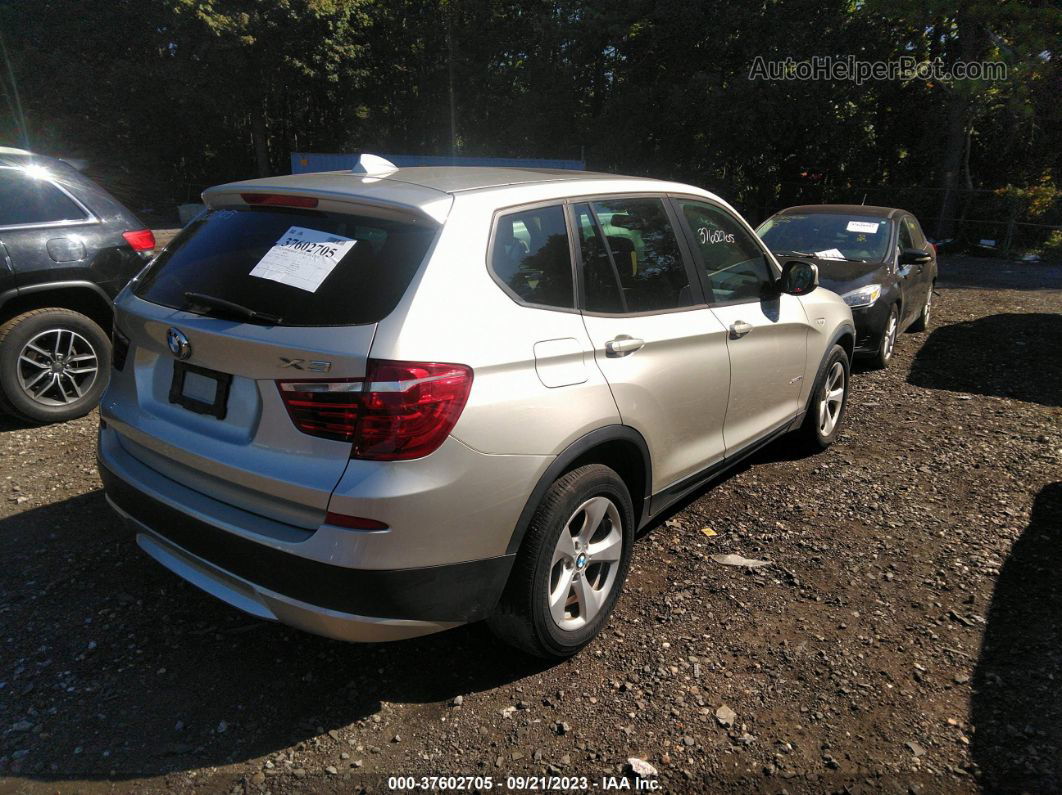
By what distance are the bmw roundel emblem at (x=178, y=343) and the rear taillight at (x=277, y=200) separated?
59 centimetres

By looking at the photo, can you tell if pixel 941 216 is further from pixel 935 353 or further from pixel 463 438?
pixel 463 438

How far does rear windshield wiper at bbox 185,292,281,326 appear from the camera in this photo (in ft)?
7.83

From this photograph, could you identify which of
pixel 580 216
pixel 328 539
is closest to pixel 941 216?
pixel 580 216

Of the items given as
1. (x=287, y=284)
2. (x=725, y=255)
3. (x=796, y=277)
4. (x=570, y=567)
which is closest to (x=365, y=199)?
(x=287, y=284)

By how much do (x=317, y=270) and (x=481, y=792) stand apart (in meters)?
1.78

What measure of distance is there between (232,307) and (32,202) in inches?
144

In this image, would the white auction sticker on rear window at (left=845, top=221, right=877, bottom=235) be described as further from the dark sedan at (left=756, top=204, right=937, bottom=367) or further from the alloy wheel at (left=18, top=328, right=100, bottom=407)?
the alloy wheel at (left=18, top=328, right=100, bottom=407)

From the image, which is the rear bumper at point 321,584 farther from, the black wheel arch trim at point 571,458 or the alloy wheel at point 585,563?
the alloy wheel at point 585,563

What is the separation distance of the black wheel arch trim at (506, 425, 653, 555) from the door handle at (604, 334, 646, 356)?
0.29 metres

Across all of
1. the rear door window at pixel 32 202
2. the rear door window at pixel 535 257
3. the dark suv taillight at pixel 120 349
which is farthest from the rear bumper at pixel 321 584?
the rear door window at pixel 32 202

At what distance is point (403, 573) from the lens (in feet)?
7.36

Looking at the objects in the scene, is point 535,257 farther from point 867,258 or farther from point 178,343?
point 867,258

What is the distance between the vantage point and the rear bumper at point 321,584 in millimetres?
2232

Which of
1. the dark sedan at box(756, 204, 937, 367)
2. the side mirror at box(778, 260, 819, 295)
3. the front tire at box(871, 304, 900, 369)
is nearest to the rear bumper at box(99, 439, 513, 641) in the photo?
the side mirror at box(778, 260, 819, 295)
